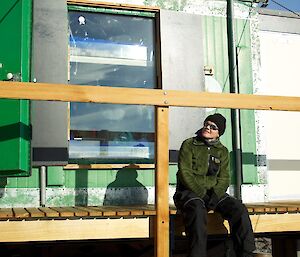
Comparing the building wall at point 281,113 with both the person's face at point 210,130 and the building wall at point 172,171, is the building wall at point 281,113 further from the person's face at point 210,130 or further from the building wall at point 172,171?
the person's face at point 210,130

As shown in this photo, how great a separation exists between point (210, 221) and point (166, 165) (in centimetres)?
78

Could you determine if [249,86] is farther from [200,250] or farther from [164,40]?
[200,250]

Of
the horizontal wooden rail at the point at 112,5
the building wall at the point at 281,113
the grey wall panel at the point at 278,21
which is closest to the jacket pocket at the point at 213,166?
the building wall at the point at 281,113

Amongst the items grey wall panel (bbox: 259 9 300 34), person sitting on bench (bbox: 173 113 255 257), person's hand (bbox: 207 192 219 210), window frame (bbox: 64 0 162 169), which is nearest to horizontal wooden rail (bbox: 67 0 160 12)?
window frame (bbox: 64 0 162 169)

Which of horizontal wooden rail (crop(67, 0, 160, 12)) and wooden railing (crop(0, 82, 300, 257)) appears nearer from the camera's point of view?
wooden railing (crop(0, 82, 300, 257))

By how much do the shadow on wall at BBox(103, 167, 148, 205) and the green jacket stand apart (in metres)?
1.70

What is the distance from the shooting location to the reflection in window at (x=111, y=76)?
19.8 feet

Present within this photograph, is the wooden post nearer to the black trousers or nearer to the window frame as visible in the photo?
the black trousers

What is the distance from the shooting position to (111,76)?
6.30m

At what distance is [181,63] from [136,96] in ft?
7.63

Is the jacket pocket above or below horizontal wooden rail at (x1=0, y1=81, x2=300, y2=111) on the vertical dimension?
below

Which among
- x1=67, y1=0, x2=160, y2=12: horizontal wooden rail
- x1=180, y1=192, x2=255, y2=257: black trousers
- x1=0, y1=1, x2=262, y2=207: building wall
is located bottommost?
x1=180, y1=192, x2=255, y2=257: black trousers

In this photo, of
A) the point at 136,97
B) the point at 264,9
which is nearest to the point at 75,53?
the point at 136,97

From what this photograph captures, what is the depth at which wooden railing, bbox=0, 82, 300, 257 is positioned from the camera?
12.5 feet
